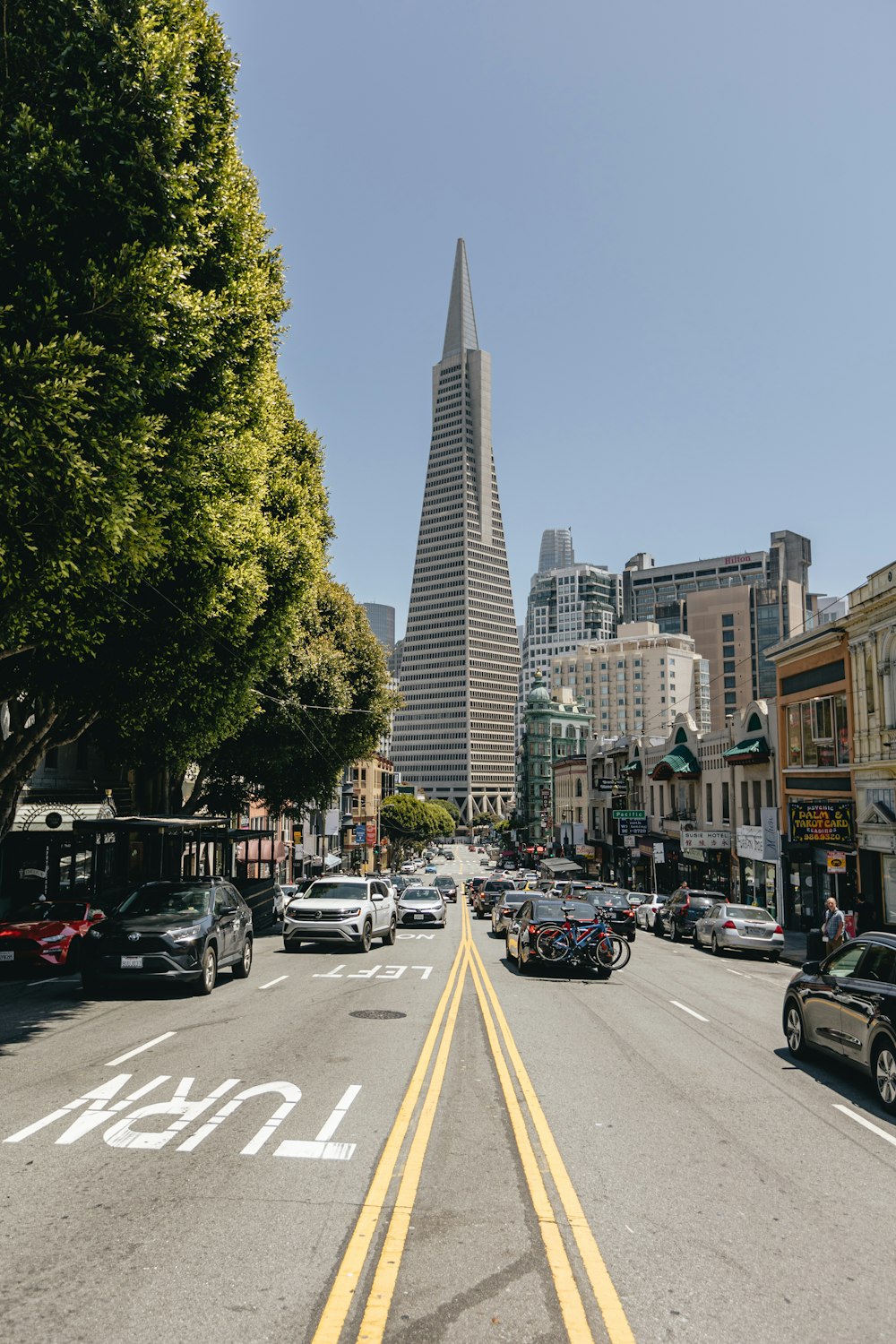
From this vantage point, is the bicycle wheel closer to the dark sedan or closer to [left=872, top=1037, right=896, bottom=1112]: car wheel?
[left=872, top=1037, right=896, bottom=1112]: car wheel

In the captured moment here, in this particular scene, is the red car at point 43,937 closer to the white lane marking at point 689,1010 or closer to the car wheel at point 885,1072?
the white lane marking at point 689,1010

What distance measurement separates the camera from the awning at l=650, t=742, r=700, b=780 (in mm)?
50938

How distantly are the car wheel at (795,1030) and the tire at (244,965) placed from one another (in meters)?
9.15

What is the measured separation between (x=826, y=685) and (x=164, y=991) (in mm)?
25389

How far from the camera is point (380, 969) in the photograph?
755 inches

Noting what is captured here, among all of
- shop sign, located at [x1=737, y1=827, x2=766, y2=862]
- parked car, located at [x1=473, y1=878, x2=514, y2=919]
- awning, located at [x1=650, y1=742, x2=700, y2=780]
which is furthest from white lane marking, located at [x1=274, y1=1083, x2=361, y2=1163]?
awning, located at [x1=650, y1=742, x2=700, y2=780]

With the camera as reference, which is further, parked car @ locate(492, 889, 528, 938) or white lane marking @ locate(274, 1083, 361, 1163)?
parked car @ locate(492, 889, 528, 938)

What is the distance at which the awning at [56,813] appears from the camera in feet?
93.6

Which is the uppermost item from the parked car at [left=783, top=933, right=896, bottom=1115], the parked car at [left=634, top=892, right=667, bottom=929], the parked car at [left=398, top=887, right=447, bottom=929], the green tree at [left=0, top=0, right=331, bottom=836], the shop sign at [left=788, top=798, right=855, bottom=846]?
the green tree at [left=0, top=0, right=331, bottom=836]

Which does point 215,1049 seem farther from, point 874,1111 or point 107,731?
point 107,731

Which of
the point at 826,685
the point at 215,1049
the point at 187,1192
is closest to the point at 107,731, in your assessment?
the point at 215,1049

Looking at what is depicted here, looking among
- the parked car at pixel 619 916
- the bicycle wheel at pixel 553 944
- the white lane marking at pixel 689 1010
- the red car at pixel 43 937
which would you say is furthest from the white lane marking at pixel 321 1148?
the parked car at pixel 619 916

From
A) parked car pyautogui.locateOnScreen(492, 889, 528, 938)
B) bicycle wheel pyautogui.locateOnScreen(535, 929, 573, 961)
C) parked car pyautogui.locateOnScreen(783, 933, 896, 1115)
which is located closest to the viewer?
parked car pyautogui.locateOnScreen(783, 933, 896, 1115)

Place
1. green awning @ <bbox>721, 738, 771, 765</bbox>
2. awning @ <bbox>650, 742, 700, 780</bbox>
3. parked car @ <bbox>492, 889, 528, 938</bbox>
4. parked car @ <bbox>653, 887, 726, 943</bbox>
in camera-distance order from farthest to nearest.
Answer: awning @ <bbox>650, 742, 700, 780</bbox> → green awning @ <bbox>721, 738, 771, 765</bbox> → parked car @ <bbox>653, 887, 726, 943</bbox> → parked car @ <bbox>492, 889, 528, 938</bbox>
